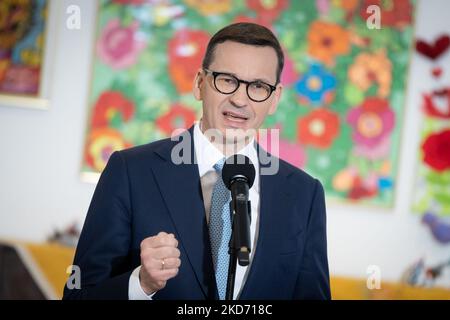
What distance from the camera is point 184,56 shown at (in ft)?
9.36

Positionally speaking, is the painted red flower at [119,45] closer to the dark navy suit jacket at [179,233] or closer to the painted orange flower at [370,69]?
the painted orange flower at [370,69]

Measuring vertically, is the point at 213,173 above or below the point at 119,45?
Result: below

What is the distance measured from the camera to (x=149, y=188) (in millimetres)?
1454

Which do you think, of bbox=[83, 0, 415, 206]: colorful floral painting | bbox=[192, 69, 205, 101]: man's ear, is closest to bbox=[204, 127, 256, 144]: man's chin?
bbox=[192, 69, 205, 101]: man's ear

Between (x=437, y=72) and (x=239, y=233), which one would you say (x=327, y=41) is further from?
(x=239, y=233)

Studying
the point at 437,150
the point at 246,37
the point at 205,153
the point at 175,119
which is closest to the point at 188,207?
the point at 205,153

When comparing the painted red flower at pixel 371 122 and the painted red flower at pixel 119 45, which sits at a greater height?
the painted red flower at pixel 119 45

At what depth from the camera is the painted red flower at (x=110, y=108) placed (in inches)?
111

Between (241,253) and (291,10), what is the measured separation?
2048 mm

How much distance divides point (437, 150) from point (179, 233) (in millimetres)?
1950

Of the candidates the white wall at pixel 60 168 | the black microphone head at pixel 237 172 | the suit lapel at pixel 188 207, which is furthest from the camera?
the white wall at pixel 60 168

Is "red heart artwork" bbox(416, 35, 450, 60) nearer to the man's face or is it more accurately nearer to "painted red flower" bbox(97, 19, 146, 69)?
"painted red flower" bbox(97, 19, 146, 69)

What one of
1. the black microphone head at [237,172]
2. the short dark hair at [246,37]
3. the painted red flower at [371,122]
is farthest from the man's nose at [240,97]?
the painted red flower at [371,122]
